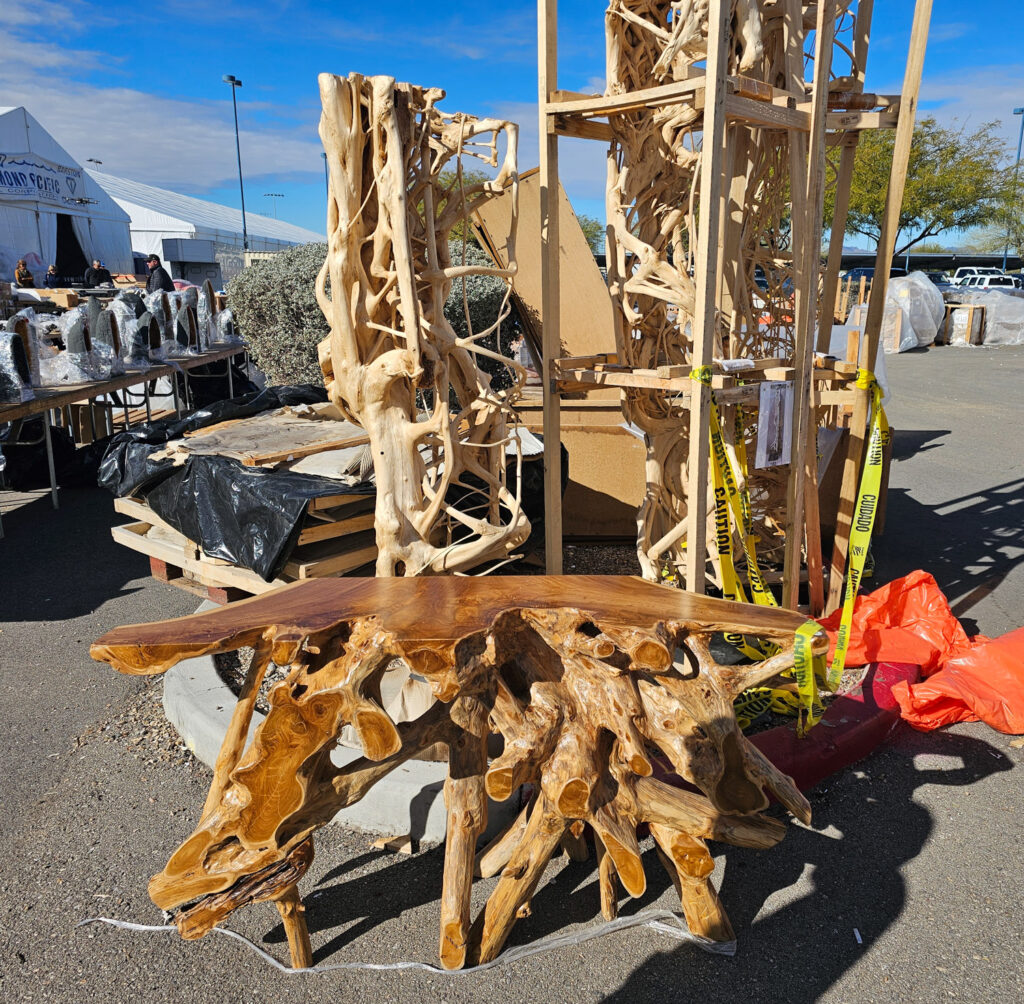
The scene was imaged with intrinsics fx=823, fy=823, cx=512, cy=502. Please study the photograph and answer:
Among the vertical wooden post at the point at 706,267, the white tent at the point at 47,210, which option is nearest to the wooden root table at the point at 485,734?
the vertical wooden post at the point at 706,267

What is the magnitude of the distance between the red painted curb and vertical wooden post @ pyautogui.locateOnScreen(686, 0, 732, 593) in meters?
0.70

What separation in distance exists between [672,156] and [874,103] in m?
1.12

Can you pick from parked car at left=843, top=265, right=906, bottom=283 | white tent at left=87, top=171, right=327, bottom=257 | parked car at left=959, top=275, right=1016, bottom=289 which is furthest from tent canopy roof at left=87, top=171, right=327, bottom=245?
parked car at left=959, top=275, right=1016, bottom=289

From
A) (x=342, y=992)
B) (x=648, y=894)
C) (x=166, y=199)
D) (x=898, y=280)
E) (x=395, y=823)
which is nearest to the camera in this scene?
(x=342, y=992)

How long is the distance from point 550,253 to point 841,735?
92.5 inches

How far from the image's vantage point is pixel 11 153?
23.6m

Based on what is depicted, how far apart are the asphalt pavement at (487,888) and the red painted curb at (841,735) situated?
79 mm

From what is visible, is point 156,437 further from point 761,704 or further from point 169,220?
point 169,220

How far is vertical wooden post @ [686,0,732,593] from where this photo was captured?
275 centimetres

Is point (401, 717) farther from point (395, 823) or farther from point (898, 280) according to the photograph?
point (898, 280)

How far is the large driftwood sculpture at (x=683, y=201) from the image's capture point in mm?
3254

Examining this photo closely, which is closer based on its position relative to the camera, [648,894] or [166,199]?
[648,894]

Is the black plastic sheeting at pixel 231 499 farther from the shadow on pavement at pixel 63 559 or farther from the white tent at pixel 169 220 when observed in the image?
the white tent at pixel 169 220

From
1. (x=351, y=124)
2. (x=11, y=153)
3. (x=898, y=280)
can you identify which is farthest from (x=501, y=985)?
(x=11, y=153)
